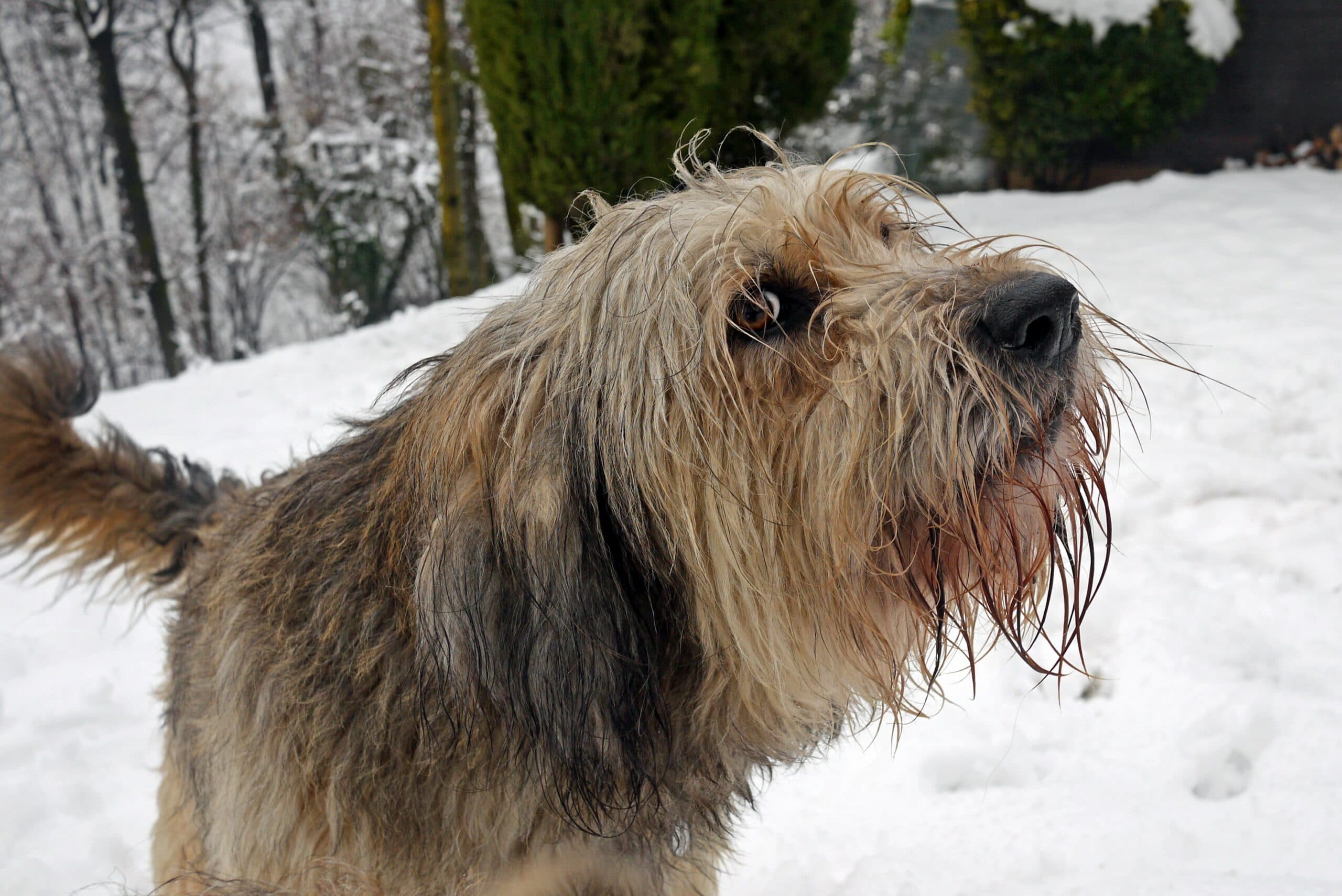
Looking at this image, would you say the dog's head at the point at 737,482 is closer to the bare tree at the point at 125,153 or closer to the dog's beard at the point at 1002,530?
the dog's beard at the point at 1002,530

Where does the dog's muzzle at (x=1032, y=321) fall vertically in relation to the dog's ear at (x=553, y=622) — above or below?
above

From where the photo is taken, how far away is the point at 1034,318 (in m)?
1.50

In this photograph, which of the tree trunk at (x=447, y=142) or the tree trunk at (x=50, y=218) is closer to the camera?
the tree trunk at (x=447, y=142)

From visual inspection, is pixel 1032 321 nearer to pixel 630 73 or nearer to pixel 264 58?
pixel 630 73

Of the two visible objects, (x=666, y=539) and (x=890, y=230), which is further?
(x=890, y=230)

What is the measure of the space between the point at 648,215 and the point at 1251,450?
368 cm

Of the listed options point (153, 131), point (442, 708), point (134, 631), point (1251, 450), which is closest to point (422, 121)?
point (153, 131)

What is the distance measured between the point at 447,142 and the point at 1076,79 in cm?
802

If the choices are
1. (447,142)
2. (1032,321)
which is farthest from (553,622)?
(447,142)

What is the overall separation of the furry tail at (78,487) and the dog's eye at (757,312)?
2.06 meters

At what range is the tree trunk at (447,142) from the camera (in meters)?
12.4

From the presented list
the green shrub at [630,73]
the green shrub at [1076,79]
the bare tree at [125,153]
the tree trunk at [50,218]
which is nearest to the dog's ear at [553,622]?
the green shrub at [630,73]

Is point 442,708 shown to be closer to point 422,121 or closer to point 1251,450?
point 1251,450

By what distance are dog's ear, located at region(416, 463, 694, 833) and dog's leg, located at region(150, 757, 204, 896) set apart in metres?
1.21
